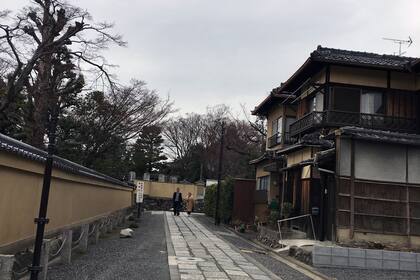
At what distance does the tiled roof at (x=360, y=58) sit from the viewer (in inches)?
818

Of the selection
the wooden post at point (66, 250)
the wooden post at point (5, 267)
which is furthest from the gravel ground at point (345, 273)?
the wooden post at point (5, 267)

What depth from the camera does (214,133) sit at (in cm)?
5991

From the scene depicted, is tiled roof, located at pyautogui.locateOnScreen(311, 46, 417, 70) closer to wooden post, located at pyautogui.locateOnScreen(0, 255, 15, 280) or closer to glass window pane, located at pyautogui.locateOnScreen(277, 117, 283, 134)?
glass window pane, located at pyautogui.locateOnScreen(277, 117, 283, 134)

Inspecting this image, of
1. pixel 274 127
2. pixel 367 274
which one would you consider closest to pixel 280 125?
pixel 274 127

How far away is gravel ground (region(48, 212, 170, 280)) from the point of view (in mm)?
9398

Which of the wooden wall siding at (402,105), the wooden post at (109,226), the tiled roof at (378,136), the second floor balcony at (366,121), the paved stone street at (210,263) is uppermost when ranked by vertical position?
the wooden wall siding at (402,105)

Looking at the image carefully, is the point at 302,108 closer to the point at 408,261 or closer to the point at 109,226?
the point at 109,226

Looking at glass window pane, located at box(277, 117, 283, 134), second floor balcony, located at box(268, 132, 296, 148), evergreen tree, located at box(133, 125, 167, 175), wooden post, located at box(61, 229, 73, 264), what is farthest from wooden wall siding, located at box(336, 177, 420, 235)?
evergreen tree, located at box(133, 125, 167, 175)

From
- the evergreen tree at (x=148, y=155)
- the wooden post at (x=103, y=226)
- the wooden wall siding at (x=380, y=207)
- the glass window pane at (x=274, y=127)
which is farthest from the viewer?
the evergreen tree at (x=148, y=155)

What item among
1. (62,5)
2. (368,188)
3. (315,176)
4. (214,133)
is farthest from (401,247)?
(214,133)

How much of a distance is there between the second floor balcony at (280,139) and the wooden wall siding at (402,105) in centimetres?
567

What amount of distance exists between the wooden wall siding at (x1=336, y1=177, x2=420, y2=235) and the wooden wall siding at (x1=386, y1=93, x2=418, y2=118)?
6.62m

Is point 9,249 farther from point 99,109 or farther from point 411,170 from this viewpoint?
point 99,109

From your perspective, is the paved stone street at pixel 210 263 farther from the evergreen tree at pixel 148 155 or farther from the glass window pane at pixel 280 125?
the evergreen tree at pixel 148 155
